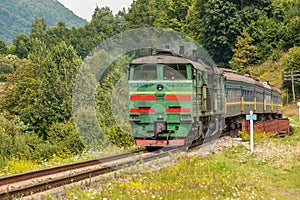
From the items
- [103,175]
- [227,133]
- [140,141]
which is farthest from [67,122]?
[103,175]

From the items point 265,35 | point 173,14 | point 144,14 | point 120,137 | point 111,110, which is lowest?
point 120,137

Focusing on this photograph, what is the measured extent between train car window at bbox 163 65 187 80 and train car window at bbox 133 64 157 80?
0.41m

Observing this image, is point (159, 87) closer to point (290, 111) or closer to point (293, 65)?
point (290, 111)

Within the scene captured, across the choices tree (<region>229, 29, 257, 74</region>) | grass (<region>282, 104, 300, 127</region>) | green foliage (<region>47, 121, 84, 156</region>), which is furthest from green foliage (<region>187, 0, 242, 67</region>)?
green foliage (<region>47, 121, 84, 156</region>)

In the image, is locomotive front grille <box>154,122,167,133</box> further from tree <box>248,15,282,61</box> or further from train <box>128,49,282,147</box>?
tree <box>248,15,282,61</box>

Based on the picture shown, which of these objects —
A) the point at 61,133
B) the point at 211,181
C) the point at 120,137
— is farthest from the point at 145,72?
the point at 61,133

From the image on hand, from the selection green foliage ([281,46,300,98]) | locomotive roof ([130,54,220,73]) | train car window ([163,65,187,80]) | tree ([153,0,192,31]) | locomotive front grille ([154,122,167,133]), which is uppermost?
tree ([153,0,192,31])

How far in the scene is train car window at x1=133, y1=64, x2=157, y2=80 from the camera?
739 inches

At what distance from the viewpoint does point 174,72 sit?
Answer: 18.6 m

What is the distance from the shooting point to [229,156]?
16844 mm

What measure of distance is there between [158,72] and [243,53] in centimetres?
5678

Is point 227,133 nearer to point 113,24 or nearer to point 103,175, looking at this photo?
point 103,175

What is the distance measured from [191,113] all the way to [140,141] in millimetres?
2162

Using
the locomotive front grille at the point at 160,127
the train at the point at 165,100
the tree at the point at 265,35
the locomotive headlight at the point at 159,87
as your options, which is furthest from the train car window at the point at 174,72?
the tree at the point at 265,35
